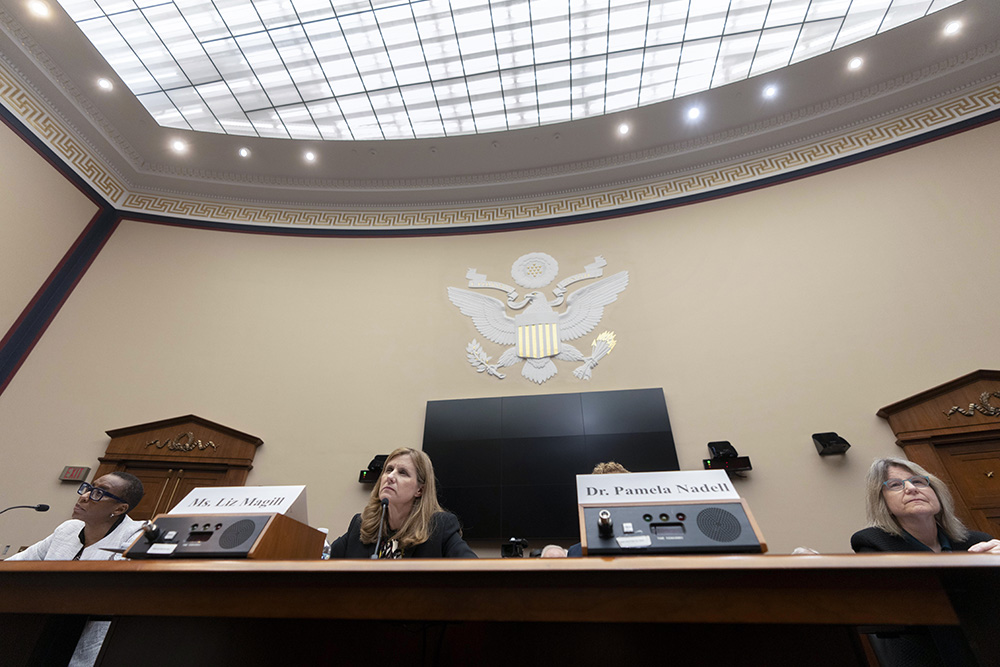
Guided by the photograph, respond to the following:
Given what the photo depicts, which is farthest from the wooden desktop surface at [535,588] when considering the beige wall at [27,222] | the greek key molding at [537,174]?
the greek key molding at [537,174]

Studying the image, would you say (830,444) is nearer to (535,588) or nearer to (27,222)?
(535,588)

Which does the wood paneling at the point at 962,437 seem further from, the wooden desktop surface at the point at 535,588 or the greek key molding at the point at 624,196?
the wooden desktop surface at the point at 535,588

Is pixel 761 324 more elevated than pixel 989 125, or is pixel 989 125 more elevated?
pixel 989 125

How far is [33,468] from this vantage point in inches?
160

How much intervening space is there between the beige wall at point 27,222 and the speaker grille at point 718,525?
20.0 ft

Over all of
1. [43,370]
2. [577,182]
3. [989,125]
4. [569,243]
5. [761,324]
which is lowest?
[43,370]

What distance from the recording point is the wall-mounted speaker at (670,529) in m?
1.03

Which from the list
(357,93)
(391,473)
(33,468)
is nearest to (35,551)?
(391,473)

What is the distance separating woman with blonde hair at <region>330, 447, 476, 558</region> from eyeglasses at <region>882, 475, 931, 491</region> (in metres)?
1.75

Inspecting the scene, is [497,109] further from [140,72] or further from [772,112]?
[140,72]

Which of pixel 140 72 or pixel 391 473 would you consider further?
pixel 140 72

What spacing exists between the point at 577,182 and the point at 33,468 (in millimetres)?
6292

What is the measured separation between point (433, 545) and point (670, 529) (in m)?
0.96

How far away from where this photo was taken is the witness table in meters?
0.75
